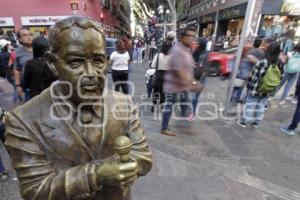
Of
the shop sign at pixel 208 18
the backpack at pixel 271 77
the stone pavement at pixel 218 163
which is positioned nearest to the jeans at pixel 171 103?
the stone pavement at pixel 218 163

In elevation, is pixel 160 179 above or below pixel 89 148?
below

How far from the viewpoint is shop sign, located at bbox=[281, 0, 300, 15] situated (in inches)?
518

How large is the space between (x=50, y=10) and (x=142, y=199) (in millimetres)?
16543

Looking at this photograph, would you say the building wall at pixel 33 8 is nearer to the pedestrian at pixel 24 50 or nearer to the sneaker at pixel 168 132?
the pedestrian at pixel 24 50

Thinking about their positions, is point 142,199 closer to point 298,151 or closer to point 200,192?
point 200,192

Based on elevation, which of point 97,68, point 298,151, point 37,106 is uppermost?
point 97,68

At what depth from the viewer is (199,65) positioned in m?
4.71

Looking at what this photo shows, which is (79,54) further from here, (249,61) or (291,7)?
(291,7)

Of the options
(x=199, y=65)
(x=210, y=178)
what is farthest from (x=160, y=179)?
(x=199, y=65)

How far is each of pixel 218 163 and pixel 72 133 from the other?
3.21m

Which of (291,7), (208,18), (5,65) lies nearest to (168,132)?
(5,65)

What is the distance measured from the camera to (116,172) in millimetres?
879

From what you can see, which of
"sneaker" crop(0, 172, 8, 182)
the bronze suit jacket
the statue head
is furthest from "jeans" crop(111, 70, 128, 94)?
the statue head

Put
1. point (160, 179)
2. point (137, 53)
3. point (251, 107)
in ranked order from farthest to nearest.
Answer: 1. point (137, 53)
2. point (251, 107)
3. point (160, 179)
